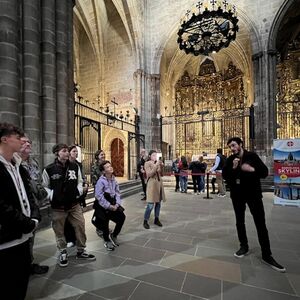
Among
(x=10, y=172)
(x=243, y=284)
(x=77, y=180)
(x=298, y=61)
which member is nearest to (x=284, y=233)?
(x=243, y=284)

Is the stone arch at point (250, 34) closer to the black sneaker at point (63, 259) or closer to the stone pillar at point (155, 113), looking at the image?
the stone pillar at point (155, 113)

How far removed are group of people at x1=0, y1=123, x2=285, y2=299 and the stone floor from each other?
215 millimetres

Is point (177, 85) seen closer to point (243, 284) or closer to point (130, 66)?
point (130, 66)

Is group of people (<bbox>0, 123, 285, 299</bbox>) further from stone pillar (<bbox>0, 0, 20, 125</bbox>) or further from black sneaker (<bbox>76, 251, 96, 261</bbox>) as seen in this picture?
stone pillar (<bbox>0, 0, 20, 125</bbox>)

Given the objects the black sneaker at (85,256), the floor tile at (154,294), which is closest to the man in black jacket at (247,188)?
the floor tile at (154,294)

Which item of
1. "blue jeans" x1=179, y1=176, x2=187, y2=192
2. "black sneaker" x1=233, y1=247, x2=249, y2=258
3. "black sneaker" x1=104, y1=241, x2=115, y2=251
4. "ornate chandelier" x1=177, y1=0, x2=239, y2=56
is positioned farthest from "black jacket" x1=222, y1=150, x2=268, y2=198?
"ornate chandelier" x1=177, y1=0, x2=239, y2=56

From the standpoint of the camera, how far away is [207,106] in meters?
20.1

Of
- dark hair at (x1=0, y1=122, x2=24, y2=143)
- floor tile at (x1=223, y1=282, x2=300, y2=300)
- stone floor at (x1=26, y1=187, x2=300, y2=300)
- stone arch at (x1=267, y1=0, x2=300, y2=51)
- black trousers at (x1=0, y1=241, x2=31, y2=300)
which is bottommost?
stone floor at (x1=26, y1=187, x2=300, y2=300)

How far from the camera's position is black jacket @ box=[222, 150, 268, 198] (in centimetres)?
306

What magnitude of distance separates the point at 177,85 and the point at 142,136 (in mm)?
9209

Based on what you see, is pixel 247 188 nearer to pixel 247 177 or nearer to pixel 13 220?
pixel 247 177

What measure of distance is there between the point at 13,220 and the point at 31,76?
180 inches

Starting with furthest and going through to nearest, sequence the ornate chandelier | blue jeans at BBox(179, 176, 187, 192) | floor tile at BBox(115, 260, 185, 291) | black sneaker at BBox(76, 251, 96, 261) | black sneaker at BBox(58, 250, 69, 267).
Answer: blue jeans at BBox(179, 176, 187, 192) < the ornate chandelier < black sneaker at BBox(76, 251, 96, 261) < black sneaker at BBox(58, 250, 69, 267) < floor tile at BBox(115, 260, 185, 291)

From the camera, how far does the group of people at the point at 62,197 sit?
1.58 m
